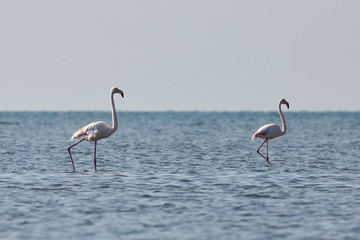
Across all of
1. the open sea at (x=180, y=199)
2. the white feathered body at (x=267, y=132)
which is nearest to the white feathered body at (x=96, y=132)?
the open sea at (x=180, y=199)

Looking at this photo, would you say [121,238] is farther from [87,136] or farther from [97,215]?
[87,136]

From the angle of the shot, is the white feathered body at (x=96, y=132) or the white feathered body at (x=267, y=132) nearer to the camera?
the white feathered body at (x=96, y=132)

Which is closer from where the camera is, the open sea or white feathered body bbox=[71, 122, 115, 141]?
the open sea

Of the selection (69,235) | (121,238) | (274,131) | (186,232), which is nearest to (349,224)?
(186,232)

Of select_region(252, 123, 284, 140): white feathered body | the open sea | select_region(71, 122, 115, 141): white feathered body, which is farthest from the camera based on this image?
select_region(252, 123, 284, 140): white feathered body

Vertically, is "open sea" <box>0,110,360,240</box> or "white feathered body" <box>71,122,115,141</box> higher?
"white feathered body" <box>71,122,115,141</box>

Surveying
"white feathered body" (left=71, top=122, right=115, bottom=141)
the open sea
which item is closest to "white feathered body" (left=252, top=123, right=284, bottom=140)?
the open sea

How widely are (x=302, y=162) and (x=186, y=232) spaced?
1190 centimetres

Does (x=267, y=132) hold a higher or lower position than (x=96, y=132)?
lower

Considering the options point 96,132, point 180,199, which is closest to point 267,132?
point 96,132

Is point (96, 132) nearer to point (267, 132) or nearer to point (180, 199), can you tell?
point (267, 132)

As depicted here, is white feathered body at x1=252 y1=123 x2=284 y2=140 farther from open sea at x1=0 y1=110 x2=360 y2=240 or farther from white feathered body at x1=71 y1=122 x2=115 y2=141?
white feathered body at x1=71 y1=122 x2=115 y2=141

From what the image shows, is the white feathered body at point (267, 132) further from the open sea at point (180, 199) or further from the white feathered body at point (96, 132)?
the white feathered body at point (96, 132)

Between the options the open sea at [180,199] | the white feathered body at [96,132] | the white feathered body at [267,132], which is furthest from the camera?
the white feathered body at [267,132]
